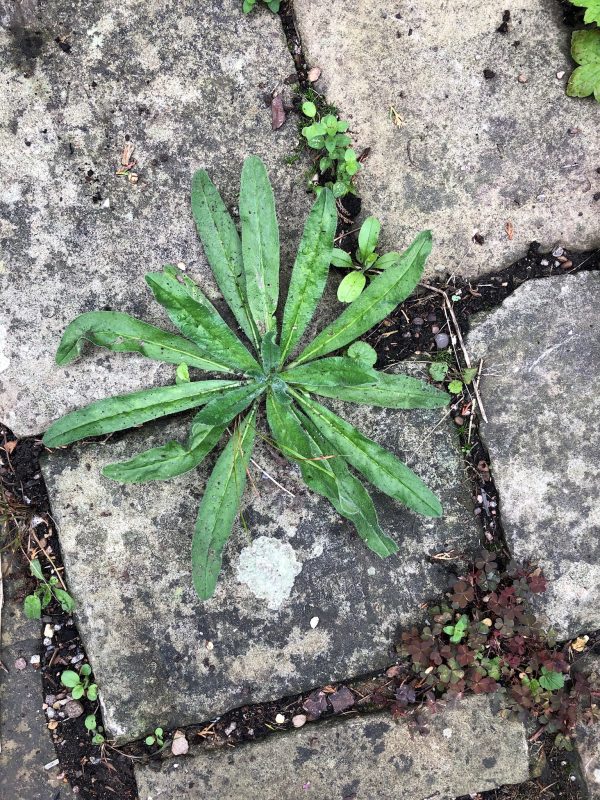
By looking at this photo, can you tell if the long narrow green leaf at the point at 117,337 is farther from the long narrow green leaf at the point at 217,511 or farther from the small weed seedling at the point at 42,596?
the small weed seedling at the point at 42,596

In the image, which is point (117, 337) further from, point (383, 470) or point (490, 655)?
point (490, 655)

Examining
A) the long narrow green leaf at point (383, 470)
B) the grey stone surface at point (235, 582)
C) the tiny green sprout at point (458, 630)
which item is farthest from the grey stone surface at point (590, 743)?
the long narrow green leaf at point (383, 470)

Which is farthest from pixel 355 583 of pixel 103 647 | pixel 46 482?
pixel 46 482

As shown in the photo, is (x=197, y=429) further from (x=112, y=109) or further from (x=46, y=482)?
(x=112, y=109)

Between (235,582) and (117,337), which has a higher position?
(117,337)

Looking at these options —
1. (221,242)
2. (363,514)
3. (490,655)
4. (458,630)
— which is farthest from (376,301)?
(490,655)

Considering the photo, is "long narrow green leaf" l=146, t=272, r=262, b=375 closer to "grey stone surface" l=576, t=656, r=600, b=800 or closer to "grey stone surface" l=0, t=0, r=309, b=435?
"grey stone surface" l=0, t=0, r=309, b=435
